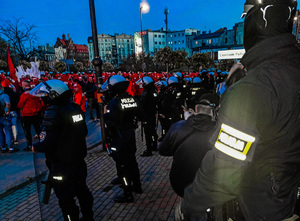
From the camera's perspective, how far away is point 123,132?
384 centimetres

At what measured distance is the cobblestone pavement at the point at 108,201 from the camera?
3.53 metres

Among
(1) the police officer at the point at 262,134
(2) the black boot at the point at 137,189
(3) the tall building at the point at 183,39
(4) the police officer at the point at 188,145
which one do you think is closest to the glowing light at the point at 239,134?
(1) the police officer at the point at 262,134

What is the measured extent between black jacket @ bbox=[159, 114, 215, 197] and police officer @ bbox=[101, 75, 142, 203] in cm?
186

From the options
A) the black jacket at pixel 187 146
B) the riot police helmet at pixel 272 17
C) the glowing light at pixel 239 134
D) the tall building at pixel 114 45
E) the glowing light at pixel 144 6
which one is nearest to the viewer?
the glowing light at pixel 239 134

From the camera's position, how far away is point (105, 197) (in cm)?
407

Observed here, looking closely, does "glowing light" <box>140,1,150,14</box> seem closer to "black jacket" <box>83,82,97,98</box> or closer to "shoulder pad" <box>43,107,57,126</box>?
"black jacket" <box>83,82,97,98</box>

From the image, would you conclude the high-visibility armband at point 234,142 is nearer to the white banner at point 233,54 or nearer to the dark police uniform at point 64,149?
the dark police uniform at point 64,149

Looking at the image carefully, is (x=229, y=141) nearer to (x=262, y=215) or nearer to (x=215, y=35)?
(x=262, y=215)

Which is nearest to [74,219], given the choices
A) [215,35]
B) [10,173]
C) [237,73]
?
[237,73]

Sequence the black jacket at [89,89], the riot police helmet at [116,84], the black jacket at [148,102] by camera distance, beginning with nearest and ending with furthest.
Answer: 1. the riot police helmet at [116,84]
2. the black jacket at [148,102]
3. the black jacket at [89,89]

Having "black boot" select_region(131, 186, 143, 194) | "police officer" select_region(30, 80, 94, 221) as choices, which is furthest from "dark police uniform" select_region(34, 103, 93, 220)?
"black boot" select_region(131, 186, 143, 194)

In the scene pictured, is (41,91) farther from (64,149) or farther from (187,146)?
(187,146)

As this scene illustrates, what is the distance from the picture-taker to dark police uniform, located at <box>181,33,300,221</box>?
1049mm

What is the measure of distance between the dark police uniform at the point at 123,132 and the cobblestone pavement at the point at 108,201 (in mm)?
329
